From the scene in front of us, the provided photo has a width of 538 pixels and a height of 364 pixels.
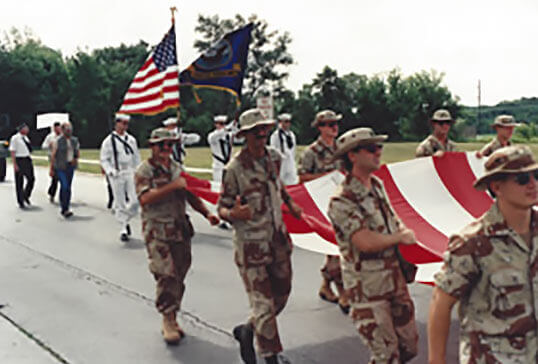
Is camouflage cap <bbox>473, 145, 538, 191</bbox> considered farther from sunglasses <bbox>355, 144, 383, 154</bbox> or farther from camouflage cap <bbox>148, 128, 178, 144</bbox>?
camouflage cap <bbox>148, 128, 178, 144</bbox>

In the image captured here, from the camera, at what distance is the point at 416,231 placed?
607 centimetres

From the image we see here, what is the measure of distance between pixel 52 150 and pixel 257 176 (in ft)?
35.2

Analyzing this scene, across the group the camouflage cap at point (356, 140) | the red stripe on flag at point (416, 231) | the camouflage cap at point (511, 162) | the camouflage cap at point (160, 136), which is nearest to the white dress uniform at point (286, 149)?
the red stripe on flag at point (416, 231)

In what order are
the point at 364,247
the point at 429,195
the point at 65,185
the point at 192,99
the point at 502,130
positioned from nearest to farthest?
the point at 364,247, the point at 429,195, the point at 502,130, the point at 65,185, the point at 192,99

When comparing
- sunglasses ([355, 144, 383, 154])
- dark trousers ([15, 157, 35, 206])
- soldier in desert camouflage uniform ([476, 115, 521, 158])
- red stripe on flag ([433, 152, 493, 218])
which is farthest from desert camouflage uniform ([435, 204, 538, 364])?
dark trousers ([15, 157, 35, 206])

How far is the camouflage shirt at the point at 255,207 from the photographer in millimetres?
5215

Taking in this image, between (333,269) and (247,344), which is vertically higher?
(333,269)

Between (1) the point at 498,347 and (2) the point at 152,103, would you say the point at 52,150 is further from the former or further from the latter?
(1) the point at 498,347

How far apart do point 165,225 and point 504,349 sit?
387 centimetres

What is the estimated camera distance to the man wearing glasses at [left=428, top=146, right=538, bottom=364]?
2.81m

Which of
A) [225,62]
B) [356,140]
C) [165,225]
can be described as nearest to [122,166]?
[225,62]

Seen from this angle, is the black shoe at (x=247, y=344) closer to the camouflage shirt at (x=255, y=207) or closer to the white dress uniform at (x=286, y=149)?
the camouflage shirt at (x=255, y=207)

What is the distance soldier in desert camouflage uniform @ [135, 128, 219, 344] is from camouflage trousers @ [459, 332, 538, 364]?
3451mm

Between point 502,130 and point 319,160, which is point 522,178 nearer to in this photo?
point 319,160
